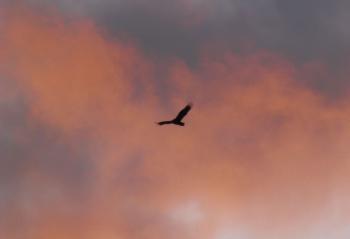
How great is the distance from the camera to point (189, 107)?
15425cm

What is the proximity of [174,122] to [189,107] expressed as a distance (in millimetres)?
5845

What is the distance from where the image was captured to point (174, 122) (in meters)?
158
